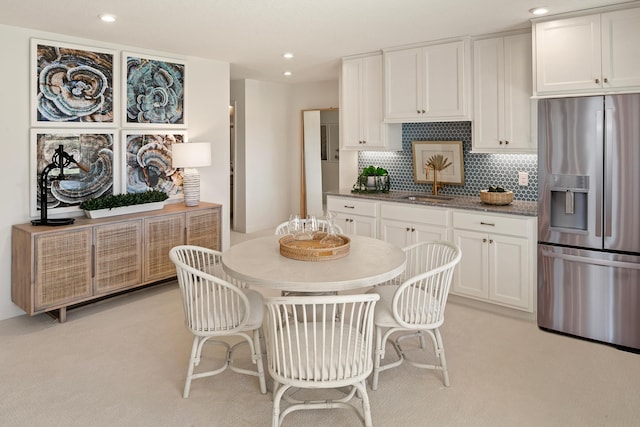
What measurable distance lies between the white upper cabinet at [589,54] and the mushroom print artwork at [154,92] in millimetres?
3615

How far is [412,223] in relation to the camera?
4.47 m

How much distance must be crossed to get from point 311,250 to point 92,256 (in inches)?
89.4

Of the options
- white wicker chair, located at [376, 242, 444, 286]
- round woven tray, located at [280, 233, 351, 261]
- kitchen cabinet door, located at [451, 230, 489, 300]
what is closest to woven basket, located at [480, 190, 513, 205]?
kitchen cabinet door, located at [451, 230, 489, 300]

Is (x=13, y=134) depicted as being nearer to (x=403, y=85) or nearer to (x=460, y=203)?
(x=403, y=85)

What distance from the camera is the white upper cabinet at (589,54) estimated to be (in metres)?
3.30

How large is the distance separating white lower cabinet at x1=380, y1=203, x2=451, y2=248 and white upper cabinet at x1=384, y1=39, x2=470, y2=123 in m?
0.93

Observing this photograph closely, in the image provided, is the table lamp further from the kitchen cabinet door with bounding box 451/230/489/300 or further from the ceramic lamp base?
the kitchen cabinet door with bounding box 451/230/489/300

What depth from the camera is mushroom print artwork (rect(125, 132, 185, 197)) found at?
471 cm

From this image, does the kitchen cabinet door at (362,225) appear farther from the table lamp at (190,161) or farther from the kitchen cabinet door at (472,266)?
the table lamp at (190,161)

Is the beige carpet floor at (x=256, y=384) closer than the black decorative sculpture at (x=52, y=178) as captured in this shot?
Yes

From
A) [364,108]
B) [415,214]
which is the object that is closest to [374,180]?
[364,108]

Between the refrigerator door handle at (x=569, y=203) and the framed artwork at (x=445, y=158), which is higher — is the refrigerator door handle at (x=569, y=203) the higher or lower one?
the lower one

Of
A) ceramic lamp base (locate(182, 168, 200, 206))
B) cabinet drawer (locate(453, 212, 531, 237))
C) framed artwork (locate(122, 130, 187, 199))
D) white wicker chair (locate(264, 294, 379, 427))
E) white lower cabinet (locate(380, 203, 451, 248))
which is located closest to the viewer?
white wicker chair (locate(264, 294, 379, 427))

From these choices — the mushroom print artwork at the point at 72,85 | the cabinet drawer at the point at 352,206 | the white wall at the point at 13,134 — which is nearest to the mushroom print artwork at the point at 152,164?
the mushroom print artwork at the point at 72,85
